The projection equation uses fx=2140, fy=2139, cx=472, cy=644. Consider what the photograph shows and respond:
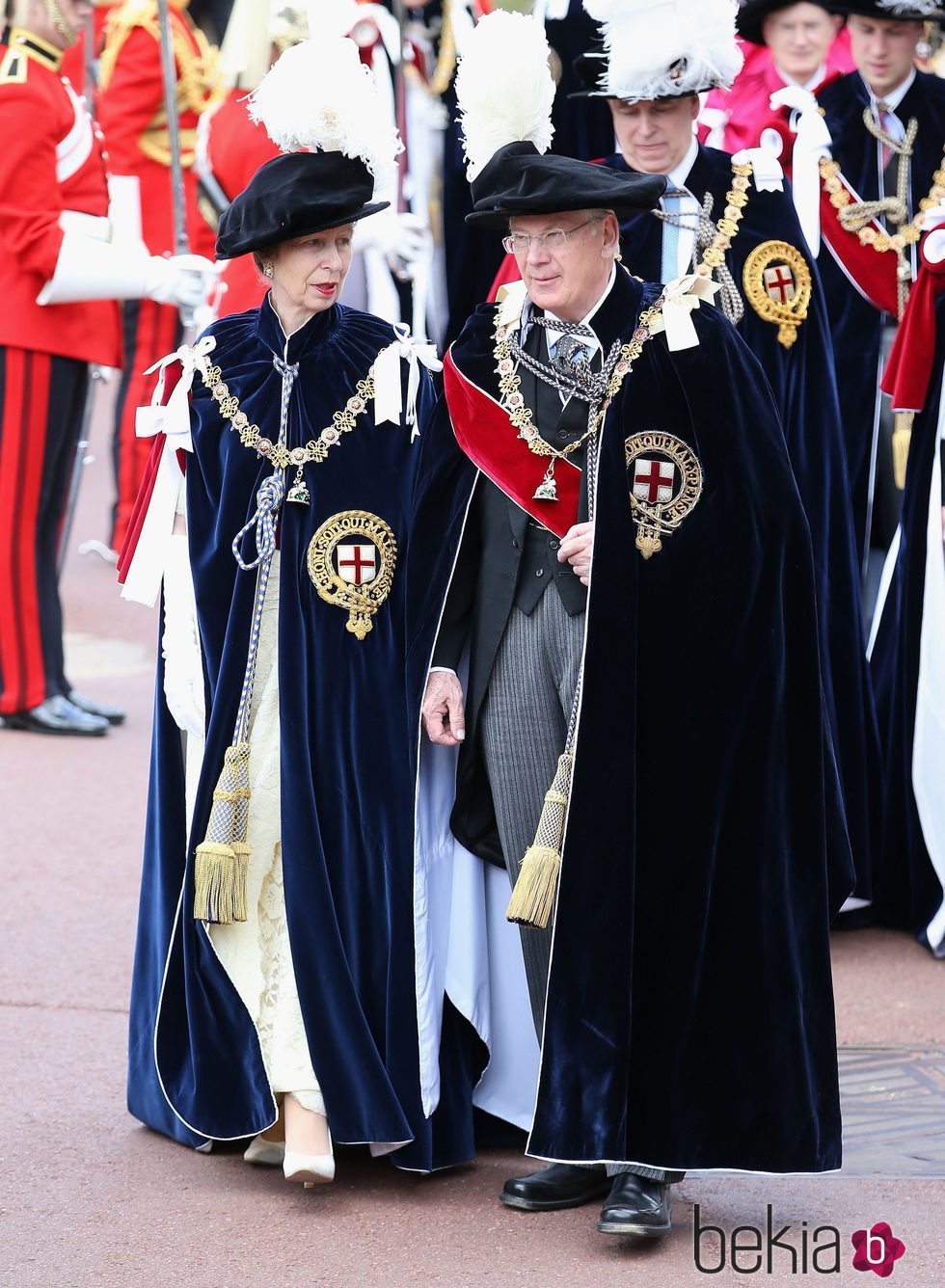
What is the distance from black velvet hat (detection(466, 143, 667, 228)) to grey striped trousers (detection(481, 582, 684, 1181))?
0.71 m

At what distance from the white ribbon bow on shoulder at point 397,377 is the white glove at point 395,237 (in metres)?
2.67

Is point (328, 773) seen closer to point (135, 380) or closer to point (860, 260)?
point (860, 260)

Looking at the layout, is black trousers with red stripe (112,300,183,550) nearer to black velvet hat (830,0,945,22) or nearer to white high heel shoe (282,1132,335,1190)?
black velvet hat (830,0,945,22)

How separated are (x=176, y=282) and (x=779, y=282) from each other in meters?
2.50

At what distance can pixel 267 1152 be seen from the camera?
432cm

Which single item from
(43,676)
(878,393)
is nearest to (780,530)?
(878,393)

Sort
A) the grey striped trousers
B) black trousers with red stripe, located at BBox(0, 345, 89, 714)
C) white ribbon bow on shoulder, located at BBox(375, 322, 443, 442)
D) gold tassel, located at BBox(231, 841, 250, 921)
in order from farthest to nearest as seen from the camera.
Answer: black trousers with red stripe, located at BBox(0, 345, 89, 714) < white ribbon bow on shoulder, located at BBox(375, 322, 443, 442) < gold tassel, located at BBox(231, 841, 250, 921) < the grey striped trousers

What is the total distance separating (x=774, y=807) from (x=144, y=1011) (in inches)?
56.0

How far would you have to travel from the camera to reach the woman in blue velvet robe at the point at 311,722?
416cm

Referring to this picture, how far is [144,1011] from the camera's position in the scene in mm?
4457

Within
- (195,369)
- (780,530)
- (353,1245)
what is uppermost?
(195,369)

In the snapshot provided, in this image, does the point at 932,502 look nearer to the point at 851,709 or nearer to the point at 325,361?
the point at 851,709

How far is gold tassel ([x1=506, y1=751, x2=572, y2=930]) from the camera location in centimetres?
389

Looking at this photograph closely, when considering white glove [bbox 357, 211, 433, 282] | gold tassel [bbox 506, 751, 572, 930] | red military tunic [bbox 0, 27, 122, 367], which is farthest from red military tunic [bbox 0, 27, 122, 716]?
gold tassel [bbox 506, 751, 572, 930]
